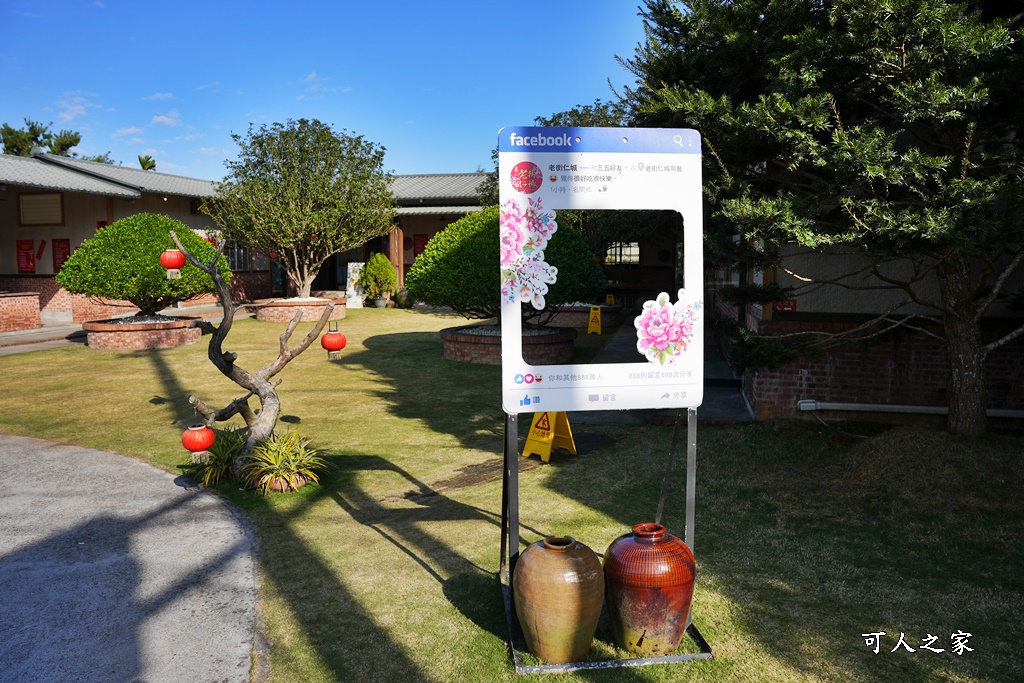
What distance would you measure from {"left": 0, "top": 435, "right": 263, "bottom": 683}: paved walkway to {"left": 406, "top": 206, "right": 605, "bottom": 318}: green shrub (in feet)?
24.6

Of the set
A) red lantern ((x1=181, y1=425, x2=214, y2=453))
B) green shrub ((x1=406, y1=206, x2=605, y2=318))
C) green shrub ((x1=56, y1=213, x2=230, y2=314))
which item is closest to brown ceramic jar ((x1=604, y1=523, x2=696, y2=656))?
red lantern ((x1=181, y1=425, x2=214, y2=453))

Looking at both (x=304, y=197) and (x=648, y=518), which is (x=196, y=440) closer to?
(x=648, y=518)

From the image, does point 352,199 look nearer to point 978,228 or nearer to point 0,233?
point 0,233

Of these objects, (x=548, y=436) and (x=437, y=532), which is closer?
(x=437, y=532)

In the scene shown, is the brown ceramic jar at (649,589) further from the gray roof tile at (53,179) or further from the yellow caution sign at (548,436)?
the gray roof tile at (53,179)

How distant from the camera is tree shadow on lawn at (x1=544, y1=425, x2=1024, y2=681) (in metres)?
4.22

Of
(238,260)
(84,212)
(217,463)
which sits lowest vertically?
(217,463)

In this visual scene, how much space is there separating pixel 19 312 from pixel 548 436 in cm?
1872

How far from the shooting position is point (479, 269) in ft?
47.4

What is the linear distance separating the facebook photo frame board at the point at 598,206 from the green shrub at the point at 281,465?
3.90 metres

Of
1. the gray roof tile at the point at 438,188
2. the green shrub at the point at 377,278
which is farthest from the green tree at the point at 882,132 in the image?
the gray roof tile at the point at 438,188

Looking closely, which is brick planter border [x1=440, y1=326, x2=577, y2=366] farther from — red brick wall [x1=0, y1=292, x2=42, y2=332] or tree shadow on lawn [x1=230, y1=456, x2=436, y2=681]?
red brick wall [x1=0, y1=292, x2=42, y2=332]

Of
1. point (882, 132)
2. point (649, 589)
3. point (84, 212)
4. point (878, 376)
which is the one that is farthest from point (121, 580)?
point (84, 212)

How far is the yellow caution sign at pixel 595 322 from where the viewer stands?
19.5m
